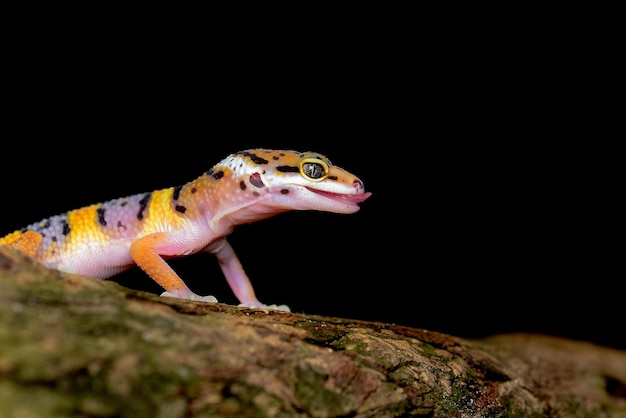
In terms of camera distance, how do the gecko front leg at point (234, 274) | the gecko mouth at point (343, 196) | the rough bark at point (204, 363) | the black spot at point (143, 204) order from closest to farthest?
the rough bark at point (204, 363) < the gecko mouth at point (343, 196) < the black spot at point (143, 204) < the gecko front leg at point (234, 274)

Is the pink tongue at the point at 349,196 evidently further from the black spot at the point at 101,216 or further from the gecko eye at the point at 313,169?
the black spot at the point at 101,216

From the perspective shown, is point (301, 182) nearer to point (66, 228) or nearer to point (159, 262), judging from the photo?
point (159, 262)

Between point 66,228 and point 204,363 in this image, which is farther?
point 66,228

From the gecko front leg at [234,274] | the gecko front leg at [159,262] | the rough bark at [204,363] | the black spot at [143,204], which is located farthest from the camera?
the gecko front leg at [234,274]

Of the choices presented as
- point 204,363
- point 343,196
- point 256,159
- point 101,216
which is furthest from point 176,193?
point 204,363

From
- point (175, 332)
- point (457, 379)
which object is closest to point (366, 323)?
point (457, 379)

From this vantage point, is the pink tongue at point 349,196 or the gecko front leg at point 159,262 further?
the pink tongue at point 349,196

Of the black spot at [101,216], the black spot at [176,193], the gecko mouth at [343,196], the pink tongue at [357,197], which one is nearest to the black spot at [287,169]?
the gecko mouth at [343,196]
